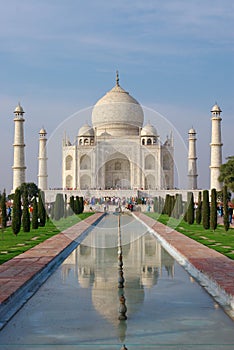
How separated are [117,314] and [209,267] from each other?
7.00ft

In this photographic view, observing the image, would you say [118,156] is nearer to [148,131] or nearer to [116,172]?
[116,172]

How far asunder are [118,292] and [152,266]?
1.82 m

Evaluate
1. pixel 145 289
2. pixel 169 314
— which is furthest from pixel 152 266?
pixel 169 314

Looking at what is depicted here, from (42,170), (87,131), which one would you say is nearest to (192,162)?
(87,131)

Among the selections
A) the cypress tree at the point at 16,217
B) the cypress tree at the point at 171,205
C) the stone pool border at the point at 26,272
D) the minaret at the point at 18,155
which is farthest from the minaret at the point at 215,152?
the stone pool border at the point at 26,272

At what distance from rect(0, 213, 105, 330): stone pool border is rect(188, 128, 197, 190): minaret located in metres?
24.9

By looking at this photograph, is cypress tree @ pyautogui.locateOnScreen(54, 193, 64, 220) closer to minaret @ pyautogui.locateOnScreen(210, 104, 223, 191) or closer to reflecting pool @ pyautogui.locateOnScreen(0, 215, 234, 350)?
reflecting pool @ pyautogui.locateOnScreen(0, 215, 234, 350)

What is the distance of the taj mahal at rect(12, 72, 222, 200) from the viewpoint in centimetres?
3416

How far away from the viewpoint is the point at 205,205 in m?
13.1

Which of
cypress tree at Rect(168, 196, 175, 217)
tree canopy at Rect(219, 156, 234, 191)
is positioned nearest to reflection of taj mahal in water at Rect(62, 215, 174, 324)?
cypress tree at Rect(168, 196, 175, 217)

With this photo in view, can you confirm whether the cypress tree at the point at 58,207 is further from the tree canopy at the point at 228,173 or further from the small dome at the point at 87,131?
the small dome at the point at 87,131

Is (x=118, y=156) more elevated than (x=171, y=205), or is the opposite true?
(x=118, y=156)

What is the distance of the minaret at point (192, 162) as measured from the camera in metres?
33.8

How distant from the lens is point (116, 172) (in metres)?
36.6
